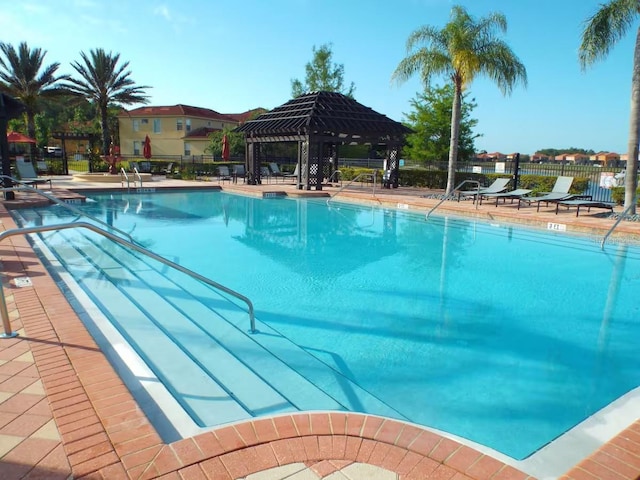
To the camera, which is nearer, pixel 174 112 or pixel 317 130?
pixel 317 130

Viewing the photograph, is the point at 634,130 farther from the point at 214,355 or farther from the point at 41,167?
the point at 41,167

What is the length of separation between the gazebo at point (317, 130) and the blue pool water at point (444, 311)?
7.70m

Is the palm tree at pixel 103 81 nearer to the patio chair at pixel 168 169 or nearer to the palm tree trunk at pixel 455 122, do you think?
the patio chair at pixel 168 169

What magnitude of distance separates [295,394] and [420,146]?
28896 millimetres

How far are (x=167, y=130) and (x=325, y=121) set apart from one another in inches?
1183

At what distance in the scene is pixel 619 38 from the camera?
1277 cm

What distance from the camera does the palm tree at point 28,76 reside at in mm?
27828

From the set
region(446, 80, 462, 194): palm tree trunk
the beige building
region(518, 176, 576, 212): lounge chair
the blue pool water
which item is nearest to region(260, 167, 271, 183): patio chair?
region(446, 80, 462, 194): palm tree trunk

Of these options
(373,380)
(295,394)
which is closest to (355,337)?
(373,380)

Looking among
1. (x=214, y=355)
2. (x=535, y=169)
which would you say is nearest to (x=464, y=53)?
(x=535, y=169)

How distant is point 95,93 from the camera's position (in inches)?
1191

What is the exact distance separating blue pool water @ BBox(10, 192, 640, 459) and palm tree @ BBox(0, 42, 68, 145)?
67.9ft

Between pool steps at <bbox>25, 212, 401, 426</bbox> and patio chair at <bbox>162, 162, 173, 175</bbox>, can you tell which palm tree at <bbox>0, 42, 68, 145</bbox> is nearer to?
patio chair at <bbox>162, 162, 173, 175</bbox>

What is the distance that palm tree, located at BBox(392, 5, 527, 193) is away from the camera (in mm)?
16188
